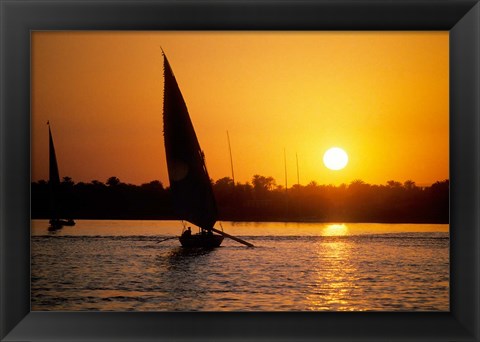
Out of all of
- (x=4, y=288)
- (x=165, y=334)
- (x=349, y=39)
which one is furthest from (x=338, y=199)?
(x=4, y=288)

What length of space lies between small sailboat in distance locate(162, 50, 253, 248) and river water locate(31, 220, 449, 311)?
0.08 m

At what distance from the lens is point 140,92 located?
3.44 metres

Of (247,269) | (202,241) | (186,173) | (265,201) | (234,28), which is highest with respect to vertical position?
(234,28)

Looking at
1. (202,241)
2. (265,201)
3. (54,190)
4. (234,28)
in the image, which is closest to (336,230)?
(265,201)

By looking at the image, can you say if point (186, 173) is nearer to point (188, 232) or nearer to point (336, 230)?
point (188, 232)

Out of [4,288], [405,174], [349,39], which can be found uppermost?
[349,39]

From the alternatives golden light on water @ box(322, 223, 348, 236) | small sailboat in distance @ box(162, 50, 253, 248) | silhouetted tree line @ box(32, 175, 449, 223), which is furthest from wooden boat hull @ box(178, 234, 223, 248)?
golden light on water @ box(322, 223, 348, 236)

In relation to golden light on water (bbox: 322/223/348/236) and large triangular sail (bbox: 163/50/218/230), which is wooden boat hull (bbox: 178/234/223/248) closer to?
large triangular sail (bbox: 163/50/218/230)

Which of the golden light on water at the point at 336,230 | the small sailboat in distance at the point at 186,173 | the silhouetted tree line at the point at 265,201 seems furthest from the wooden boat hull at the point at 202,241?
the golden light on water at the point at 336,230

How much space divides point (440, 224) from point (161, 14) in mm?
1477

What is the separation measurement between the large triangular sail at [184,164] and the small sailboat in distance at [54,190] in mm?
511

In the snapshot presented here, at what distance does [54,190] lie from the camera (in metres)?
3.26

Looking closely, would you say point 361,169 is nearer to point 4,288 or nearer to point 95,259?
point 95,259

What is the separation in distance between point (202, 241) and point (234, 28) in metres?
1.02
